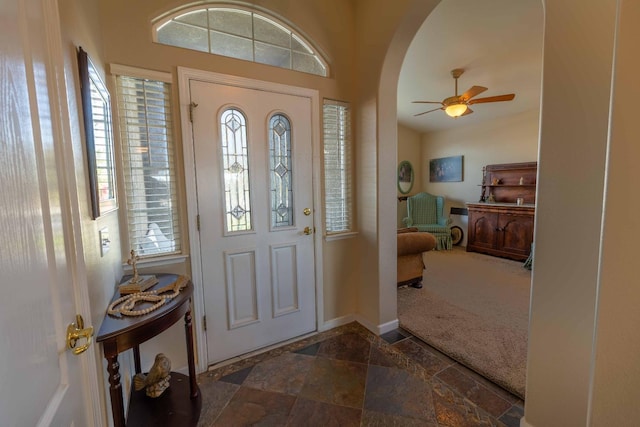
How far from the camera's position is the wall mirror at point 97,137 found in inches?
44.9

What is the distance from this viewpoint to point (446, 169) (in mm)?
6113

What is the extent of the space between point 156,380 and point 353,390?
1166 mm

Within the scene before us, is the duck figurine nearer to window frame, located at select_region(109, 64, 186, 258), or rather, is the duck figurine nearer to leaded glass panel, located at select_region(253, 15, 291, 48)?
window frame, located at select_region(109, 64, 186, 258)

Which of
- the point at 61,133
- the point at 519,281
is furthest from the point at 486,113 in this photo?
the point at 61,133

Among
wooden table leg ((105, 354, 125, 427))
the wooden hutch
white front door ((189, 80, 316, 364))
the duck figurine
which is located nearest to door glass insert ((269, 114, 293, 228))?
white front door ((189, 80, 316, 364))

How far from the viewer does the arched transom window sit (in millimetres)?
1854

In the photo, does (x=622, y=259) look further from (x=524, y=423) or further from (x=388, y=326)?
(x=388, y=326)

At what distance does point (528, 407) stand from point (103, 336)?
1.97m

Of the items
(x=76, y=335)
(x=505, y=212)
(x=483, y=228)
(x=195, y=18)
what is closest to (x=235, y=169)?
(x=195, y=18)

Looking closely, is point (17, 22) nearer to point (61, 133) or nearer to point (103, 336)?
point (61, 133)

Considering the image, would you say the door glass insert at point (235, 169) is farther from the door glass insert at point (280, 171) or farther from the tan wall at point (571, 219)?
the tan wall at point (571, 219)

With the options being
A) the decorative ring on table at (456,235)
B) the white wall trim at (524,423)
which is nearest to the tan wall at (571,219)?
the white wall trim at (524,423)

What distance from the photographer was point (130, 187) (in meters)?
1.75

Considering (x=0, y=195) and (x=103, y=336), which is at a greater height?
(x=0, y=195)
